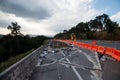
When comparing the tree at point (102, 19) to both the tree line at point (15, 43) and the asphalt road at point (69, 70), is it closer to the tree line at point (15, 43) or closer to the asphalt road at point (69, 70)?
the tree line at point (15, 43)

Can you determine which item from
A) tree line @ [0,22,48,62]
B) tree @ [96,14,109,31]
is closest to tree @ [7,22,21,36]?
tree line @ [0,22,48,62]

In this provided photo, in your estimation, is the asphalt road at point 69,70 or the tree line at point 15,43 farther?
the tree line at point 15,43

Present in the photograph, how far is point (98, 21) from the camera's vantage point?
111 m

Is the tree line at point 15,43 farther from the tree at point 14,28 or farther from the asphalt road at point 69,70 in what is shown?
the asphalt road at point 69,70

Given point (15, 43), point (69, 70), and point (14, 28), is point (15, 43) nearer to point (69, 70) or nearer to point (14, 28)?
point (14, 28)

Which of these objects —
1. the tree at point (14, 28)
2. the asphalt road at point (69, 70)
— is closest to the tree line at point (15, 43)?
the tree at point (14, 28)

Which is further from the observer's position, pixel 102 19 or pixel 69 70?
pixel 102 19

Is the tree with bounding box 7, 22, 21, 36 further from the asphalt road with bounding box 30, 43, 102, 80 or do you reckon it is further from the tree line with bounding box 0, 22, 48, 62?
the asphalt road with bounding box 30, 43, 102, 80

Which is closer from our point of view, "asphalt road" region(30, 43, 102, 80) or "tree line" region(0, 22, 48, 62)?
"asphalt road" region(30, 43, 102, 80)

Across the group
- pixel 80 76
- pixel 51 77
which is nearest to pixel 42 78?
pixel 51 77

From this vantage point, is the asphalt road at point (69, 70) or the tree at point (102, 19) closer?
the asphalt road at point (69, 70)

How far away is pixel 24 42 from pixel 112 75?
10443 cm

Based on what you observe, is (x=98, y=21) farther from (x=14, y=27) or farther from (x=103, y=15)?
(x=14, y=27)

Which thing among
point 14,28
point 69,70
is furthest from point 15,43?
point 69,70
